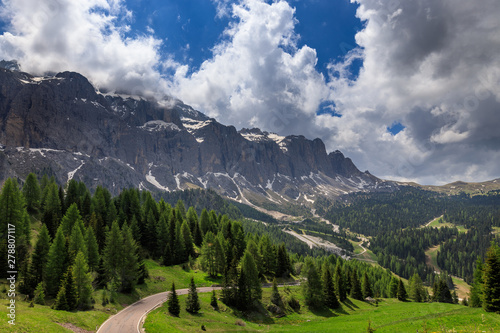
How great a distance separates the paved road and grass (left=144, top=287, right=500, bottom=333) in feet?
4.95

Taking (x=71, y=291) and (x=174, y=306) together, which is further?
(x=174, y=306)

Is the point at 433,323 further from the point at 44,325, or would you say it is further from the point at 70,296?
the point at 70,296

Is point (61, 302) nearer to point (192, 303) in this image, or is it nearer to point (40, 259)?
point (40, 259)

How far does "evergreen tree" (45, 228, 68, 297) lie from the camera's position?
4472 cm

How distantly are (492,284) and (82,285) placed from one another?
203 ft

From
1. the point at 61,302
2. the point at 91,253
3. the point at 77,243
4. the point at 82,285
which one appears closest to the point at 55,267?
the point at 77,243

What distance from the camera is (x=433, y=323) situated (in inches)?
1182

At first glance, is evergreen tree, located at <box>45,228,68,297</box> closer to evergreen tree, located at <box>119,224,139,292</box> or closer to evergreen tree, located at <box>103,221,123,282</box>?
evergreen tree, located at <box>103,221,123,282</box>

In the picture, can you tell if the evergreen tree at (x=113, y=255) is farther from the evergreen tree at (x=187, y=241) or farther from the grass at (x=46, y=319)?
the evergreen tree at (x=187, y=241)

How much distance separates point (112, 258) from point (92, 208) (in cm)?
3408

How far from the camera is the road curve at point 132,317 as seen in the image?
35.8 metres

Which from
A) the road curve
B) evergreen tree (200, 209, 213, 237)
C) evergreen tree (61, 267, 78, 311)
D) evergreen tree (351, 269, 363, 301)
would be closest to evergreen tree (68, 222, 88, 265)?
evergreen tree (61, 267, 78, 311)

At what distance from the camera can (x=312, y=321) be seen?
52375mm

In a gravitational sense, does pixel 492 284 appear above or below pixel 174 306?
above
